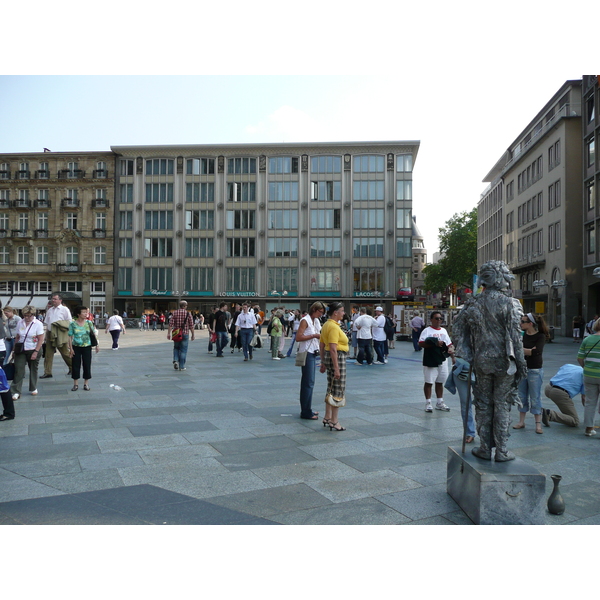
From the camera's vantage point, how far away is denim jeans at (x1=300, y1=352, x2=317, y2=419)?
8.02 meters

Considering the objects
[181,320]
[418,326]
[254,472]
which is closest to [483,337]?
[254,472]

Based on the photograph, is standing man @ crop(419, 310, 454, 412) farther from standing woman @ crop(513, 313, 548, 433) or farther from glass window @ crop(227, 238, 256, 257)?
glass window @ crop(227, 238, 256, 257)

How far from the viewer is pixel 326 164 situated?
57.9 m

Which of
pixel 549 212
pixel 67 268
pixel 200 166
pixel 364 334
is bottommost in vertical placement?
pixel 364 334

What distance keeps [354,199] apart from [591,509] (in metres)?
54.2

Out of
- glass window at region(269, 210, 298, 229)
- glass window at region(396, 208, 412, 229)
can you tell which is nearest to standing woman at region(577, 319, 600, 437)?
glass window at region(396, 208, 412, 229)

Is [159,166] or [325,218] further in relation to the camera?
[159,166]

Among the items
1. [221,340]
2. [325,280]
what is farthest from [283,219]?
[221,340]

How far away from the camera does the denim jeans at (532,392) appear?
298 inches

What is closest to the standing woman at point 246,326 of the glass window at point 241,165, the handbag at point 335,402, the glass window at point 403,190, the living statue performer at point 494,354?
the handbag at point 335,402

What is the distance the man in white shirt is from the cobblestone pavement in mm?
5601

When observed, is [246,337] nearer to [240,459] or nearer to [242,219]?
[240,459]

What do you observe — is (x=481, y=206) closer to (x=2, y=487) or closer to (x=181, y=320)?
(x=181, y=320)

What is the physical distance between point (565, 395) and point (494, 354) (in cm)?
425
